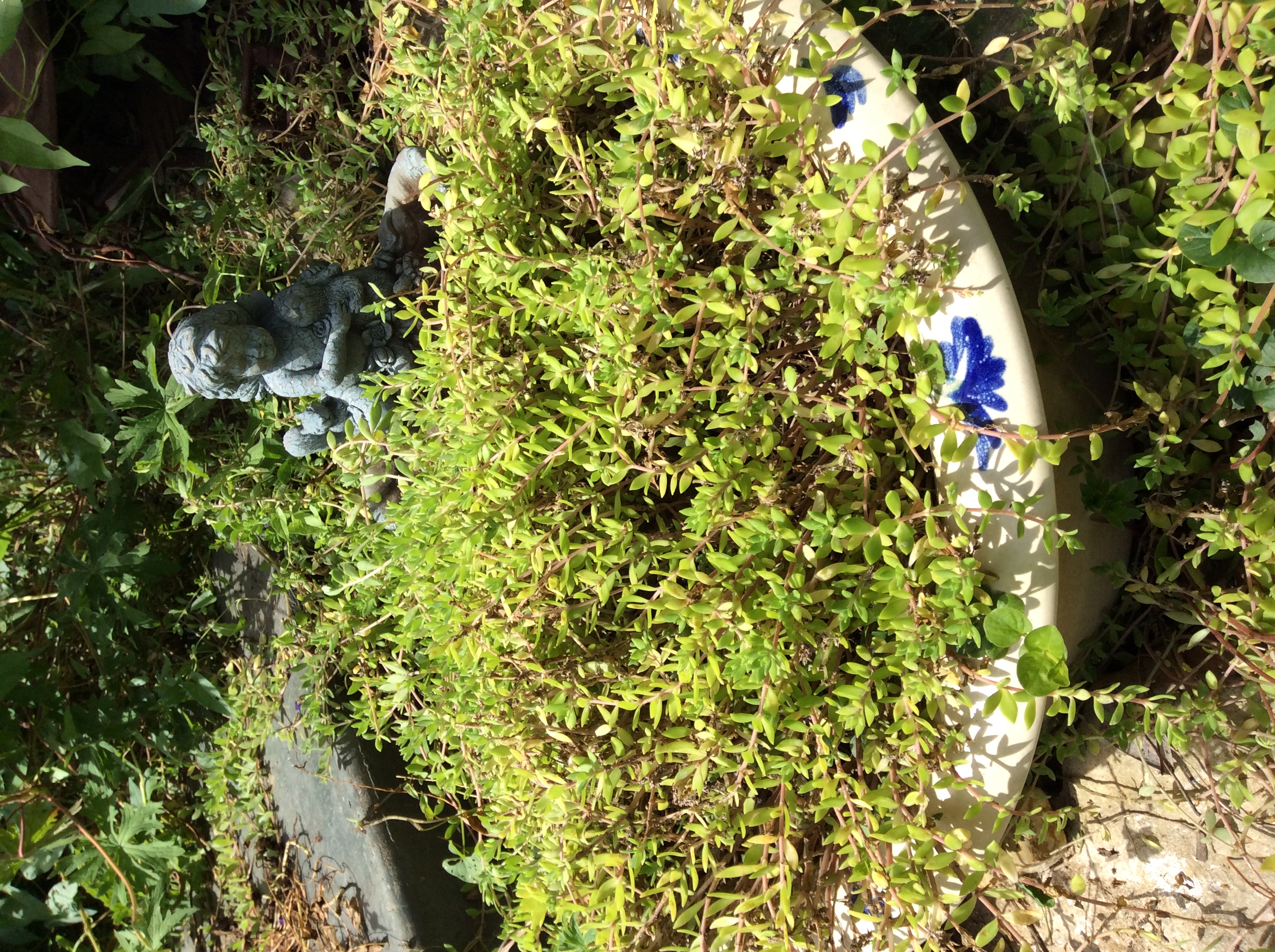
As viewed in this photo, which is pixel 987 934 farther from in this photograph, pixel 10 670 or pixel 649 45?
pixel 10 670

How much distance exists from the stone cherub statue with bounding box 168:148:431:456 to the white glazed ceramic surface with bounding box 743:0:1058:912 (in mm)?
1007

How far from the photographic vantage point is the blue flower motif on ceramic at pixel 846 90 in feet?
3.93

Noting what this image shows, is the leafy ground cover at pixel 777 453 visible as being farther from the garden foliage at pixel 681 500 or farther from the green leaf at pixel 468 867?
the green leaf at pixel 468 867

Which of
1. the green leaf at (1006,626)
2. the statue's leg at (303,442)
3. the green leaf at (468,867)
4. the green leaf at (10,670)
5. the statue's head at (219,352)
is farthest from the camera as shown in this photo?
the green leaf at (10,670)

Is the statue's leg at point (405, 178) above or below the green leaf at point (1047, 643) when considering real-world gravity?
above

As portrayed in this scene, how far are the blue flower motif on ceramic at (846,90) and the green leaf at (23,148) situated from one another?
2.29 metres

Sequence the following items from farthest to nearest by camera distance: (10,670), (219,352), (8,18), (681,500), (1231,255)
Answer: (10,670) < (8,18) < (219,352) < (681,500) < (1231,255)

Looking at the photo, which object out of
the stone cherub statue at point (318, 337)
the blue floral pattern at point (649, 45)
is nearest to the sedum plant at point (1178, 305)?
the blue floral pattern at point (649, 45)

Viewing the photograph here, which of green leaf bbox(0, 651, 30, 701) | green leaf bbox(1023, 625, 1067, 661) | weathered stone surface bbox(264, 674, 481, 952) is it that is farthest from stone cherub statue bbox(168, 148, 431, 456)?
green leaf bbox(1023, 625, 1067, 661)

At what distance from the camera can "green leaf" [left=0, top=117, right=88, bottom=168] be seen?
2.33 metres

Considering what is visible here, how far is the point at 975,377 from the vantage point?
1.15 metres

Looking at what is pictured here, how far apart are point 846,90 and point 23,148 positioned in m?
2.49

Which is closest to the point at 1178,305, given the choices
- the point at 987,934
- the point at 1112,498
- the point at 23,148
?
the point at 1112,498

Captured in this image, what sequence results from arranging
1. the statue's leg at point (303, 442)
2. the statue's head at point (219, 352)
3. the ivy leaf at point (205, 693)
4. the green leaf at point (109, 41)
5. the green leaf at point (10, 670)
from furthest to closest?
the ivy leaf at point (205, 693) → the green leaf at point (109, 41) → the green leaf at point (10, 670) → the statue's leg at point (303, 442) → the statue's head at point (219, 352)
